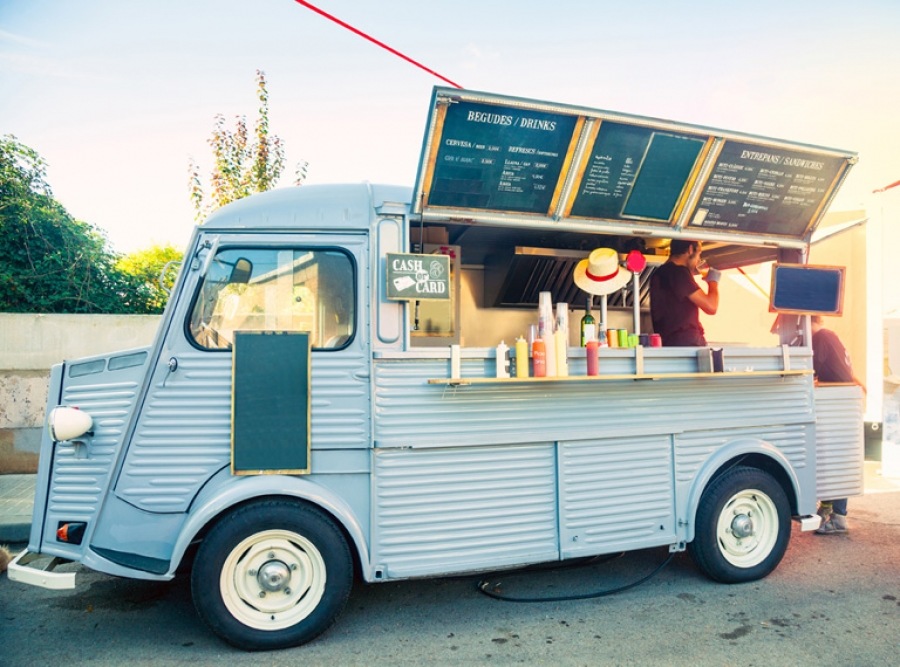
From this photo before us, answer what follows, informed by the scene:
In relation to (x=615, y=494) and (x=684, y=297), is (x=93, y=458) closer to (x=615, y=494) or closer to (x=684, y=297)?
(x=615, y=494)

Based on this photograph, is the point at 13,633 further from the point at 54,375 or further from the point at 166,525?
the point at 54,375

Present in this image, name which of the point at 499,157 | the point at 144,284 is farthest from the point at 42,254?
the point at 499,157

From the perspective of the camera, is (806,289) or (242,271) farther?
(806,289)

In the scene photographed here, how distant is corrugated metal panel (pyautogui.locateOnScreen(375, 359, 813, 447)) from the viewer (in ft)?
12.4

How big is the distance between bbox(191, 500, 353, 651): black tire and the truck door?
0.32 meters

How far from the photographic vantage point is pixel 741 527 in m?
4.59

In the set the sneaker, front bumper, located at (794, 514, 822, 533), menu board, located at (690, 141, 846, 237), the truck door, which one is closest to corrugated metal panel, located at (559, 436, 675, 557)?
front bumper, located at (794, 514, 822, 533)

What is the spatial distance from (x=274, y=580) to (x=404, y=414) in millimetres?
1228

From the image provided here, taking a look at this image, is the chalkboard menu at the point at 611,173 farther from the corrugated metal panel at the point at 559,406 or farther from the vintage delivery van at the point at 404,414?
the corrugated metal panel at the point at 559,406

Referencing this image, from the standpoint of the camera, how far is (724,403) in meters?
4.60

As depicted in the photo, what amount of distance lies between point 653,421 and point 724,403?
2.18ft

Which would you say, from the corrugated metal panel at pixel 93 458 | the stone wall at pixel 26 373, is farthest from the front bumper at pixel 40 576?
the stone wall at pixel 26 373

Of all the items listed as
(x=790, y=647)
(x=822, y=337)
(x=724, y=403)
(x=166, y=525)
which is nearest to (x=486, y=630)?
(x=790, y=647)

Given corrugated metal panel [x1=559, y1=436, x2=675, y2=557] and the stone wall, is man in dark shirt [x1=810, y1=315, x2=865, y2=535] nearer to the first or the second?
corrugated metal panel [x1=559, y1=436, x2=675, y2=557]
